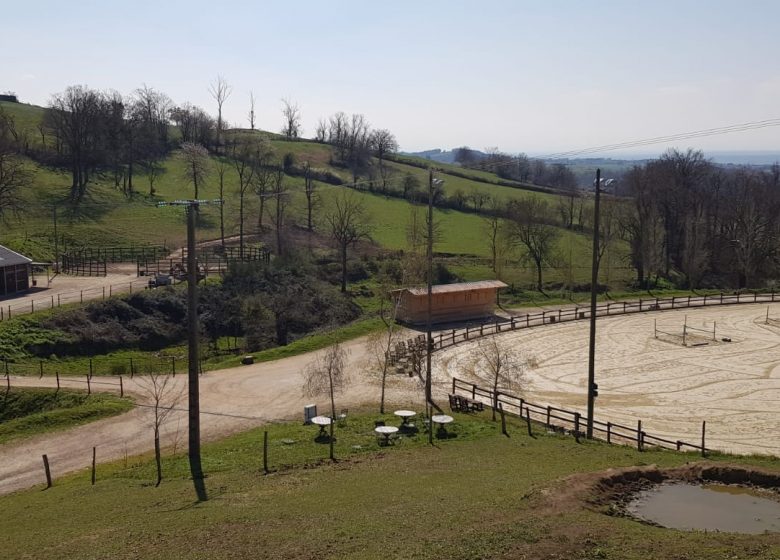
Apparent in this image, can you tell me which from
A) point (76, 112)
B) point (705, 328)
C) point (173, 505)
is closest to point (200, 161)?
point (76, 112)

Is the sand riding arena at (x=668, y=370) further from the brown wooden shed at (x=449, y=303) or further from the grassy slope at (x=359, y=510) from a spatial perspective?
the grassy slope at (x=359, y=510)

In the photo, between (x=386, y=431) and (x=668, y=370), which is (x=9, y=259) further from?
(x=668, y=370)

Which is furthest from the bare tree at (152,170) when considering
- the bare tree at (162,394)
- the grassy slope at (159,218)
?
the bare tree at (162,394)

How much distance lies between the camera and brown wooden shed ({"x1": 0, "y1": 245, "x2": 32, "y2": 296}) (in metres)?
45.3

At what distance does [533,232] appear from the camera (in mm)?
68812

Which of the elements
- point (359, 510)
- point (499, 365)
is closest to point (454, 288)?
point (499, 365)

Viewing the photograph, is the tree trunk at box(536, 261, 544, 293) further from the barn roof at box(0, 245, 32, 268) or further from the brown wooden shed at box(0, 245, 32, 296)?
the barn roof at box(0, 245, 32, 268)

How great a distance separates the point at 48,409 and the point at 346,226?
36.5m

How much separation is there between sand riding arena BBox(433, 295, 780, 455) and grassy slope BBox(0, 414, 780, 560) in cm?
666

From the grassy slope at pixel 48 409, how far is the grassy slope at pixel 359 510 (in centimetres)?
600

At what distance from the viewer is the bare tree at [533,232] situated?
68.2 meters

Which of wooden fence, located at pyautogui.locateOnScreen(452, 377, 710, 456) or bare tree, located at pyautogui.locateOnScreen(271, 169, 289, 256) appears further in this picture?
bare tree, located at pyautogui.locateOnScreen(271, 169, 289, 256)

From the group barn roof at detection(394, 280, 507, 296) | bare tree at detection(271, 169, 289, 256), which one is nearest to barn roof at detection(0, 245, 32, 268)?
bare tree at detection(271, 169, 289, 256)

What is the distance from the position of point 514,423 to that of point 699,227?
5806 cm
